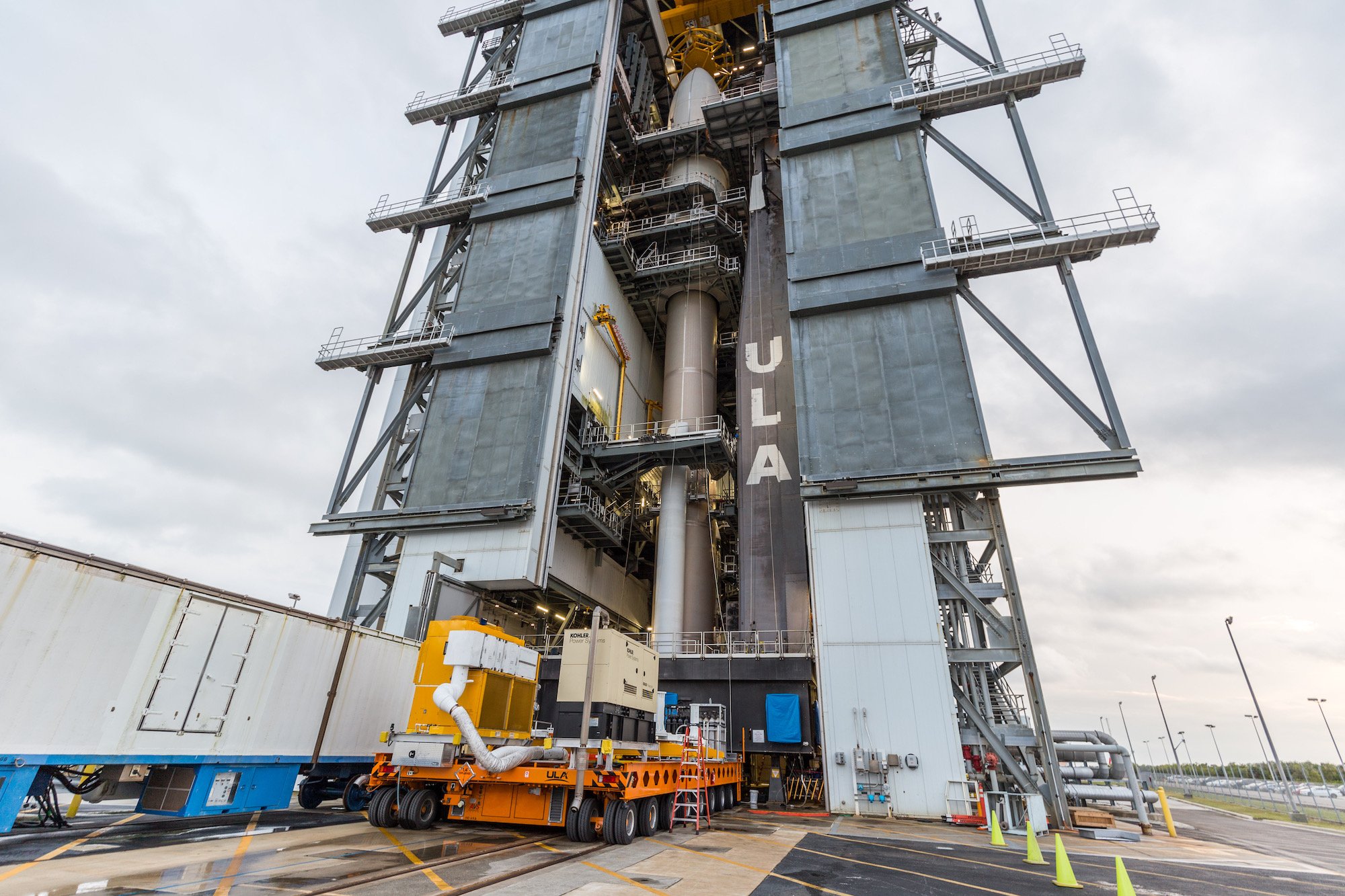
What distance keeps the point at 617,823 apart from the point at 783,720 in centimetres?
1128

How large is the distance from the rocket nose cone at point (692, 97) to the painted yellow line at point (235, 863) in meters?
38.7

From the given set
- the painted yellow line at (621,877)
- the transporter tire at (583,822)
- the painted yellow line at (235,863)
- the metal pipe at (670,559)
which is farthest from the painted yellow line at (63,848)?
the metal pipe at (670,559)

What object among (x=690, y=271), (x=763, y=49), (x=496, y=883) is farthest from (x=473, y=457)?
(x=763, y=49)

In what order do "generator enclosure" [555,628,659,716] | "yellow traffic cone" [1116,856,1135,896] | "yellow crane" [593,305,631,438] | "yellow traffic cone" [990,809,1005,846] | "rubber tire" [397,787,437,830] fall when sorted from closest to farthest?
"yellow traffic cone" [1116,856,1135,896]
"rubber tire" [397,787,437,830]
"generator enclosure" [555,628,659,716]
"yellow traffic cone" [990,809,1005,846]
"yellow crane" [593,305,631,438]

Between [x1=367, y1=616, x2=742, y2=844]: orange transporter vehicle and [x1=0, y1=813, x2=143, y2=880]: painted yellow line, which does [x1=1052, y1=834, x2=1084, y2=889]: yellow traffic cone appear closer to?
[x1=367, y1=616, x2=742, y2=844]: orange transporter vehicle

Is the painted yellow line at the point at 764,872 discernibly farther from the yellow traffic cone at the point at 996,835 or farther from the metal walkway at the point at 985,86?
the metal walkway at the point at 985,86

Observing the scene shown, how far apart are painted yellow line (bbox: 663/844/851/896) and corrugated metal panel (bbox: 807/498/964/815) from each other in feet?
29.8

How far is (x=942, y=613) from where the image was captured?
1978cm

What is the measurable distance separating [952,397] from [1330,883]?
1415 cm

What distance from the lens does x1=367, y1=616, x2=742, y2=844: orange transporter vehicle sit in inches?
430

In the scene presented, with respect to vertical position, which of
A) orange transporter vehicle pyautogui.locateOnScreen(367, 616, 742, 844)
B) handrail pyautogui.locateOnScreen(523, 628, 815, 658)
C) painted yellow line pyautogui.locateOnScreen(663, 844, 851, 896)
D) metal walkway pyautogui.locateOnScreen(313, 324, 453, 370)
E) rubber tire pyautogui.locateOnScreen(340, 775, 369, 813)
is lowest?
painted yellow line pyautogui.locateOnScreen(663, 844, 851, 896)

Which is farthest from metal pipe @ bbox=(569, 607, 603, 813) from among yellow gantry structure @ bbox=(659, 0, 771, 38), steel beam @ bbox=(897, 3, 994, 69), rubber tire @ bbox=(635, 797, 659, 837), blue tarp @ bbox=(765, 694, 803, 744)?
yellow gantry structure @ bbox=(659, 0, 771, 38)

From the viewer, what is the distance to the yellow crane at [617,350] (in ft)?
106

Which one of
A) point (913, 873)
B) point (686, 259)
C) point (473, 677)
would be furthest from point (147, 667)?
point (686, 259)
